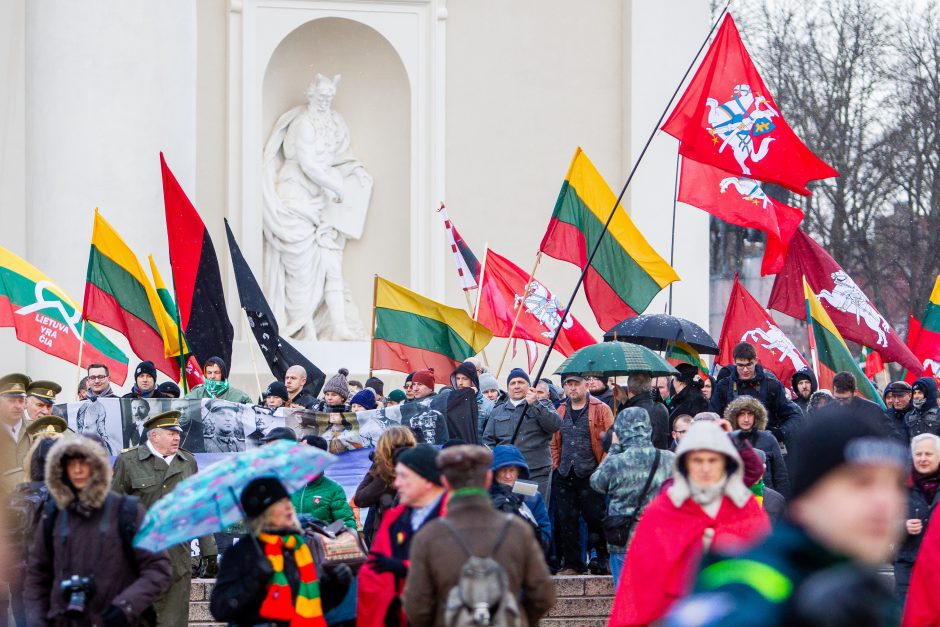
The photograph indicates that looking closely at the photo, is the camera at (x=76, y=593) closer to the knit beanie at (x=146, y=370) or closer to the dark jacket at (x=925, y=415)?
the knit beanie at (x=146, y=370)

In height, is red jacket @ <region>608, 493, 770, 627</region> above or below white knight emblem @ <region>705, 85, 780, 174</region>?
below

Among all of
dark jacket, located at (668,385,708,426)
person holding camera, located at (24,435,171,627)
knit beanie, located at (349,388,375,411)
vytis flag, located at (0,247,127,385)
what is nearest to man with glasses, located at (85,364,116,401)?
vytis flag, located at (0,247,127,385)

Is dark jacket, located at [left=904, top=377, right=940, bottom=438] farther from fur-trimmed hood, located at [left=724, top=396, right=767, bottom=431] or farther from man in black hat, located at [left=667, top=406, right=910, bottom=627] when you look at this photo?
man in black hat, located at [left=667, top=406, right=910, bottom=627]

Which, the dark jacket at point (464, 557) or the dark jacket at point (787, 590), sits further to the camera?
the dark jacket at point (464, 557)

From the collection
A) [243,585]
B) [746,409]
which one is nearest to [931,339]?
[746,409]

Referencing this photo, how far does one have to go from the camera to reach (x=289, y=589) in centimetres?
604

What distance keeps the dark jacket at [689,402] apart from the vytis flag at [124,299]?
4.38 meters

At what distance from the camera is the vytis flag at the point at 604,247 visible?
12.8m

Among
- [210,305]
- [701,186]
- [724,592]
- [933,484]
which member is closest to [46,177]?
[210,305]

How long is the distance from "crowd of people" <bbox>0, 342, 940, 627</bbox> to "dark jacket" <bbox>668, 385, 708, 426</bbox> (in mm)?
22

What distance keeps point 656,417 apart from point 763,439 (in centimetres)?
99

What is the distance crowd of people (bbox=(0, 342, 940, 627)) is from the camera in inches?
107

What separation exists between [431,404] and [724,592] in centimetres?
796

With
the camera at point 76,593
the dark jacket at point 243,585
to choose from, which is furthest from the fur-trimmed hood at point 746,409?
the camera at point 76,593
